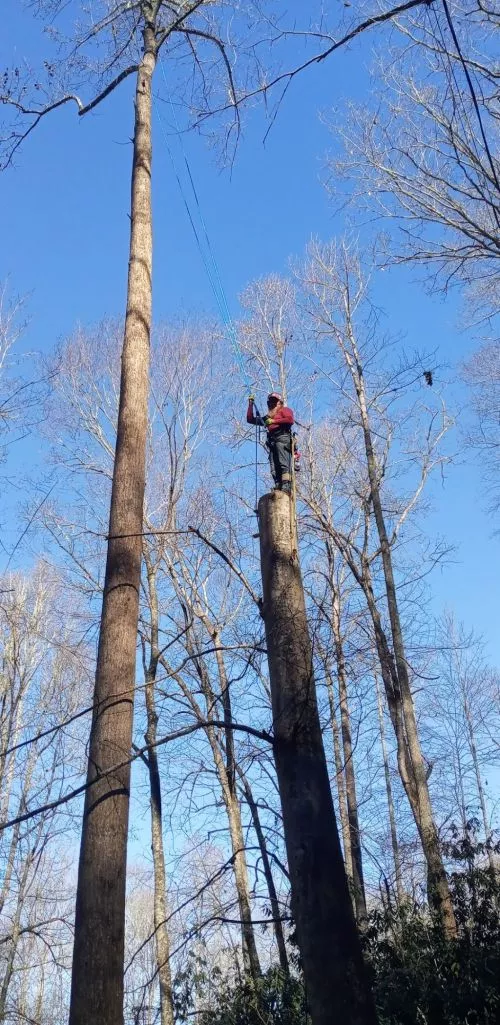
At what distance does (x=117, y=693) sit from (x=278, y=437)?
3089 millimetres

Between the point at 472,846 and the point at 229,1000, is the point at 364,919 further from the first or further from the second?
the point at 229,1000

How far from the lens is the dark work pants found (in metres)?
5.71

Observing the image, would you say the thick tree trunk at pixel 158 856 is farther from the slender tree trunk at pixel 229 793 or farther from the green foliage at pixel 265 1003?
the green foliage at pixel 265 1003

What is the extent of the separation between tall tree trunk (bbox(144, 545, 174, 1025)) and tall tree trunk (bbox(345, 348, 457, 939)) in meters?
3.27

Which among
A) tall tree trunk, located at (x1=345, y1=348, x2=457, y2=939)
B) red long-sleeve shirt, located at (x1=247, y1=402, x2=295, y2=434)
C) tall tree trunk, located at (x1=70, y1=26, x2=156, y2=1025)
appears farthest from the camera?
tall tree trunk, located at (x1=345, y1=348, x2=457, y2=939)

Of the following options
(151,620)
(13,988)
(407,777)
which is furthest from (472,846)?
(13,988)

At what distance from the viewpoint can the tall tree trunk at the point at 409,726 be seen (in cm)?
765

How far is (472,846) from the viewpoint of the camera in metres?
7.71

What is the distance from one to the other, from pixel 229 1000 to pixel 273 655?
6311 mm

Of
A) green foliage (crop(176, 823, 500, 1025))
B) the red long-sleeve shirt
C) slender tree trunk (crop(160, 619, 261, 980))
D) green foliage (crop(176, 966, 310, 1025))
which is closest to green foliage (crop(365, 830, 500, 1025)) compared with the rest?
green foliage (crop(176, 823, 500, 1025))

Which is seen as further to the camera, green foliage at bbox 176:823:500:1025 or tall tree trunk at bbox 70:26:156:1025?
green foliage at bbox 176:823:500:1025

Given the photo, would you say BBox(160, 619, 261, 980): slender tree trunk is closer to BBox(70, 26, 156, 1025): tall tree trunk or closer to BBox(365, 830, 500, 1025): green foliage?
BBox(365, 830, 500, 1025): green foliage

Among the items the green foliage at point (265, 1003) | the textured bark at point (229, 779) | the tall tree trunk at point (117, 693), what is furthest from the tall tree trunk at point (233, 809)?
the tall tree trunk at point (117, 693)

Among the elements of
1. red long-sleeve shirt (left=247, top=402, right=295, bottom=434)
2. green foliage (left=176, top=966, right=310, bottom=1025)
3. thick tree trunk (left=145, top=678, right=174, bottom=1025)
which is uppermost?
red long-sleeve shirt (left=247, top=402, right=295, bottom=434)
